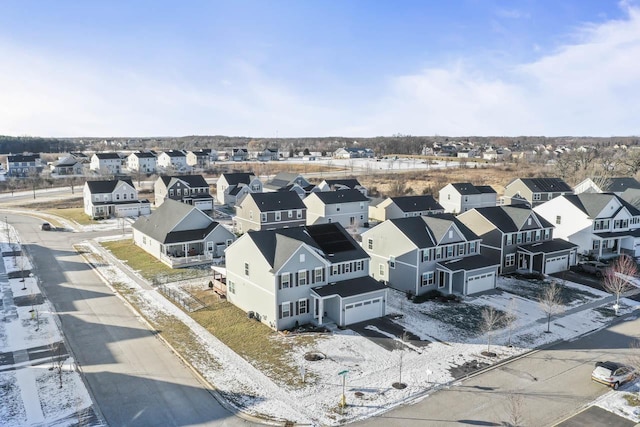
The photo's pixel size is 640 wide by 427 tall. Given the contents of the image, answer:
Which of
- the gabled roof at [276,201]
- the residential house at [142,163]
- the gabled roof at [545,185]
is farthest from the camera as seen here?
the residential house at [142,163]

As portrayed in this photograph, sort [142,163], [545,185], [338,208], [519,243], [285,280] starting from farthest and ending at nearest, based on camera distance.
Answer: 1. [142,163]
2. [545,185]
3. [338,208]
4. [519,243]
5. [285,280]

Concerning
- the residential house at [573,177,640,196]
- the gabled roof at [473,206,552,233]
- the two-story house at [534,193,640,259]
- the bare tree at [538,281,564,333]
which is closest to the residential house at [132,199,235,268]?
the gabled roof at [473,206,552,233]

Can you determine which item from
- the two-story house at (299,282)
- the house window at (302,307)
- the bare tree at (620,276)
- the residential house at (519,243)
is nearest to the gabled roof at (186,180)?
the two-story house at (299,282)

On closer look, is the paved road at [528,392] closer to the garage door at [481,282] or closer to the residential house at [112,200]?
the garage door at [481,282]

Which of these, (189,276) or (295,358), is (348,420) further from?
(189,276)

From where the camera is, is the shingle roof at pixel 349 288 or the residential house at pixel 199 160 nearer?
the shingle roof at pixel 349 288

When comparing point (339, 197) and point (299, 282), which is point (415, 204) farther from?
point (299, 282)

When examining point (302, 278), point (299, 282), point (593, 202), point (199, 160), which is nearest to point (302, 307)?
point (299, 282)
